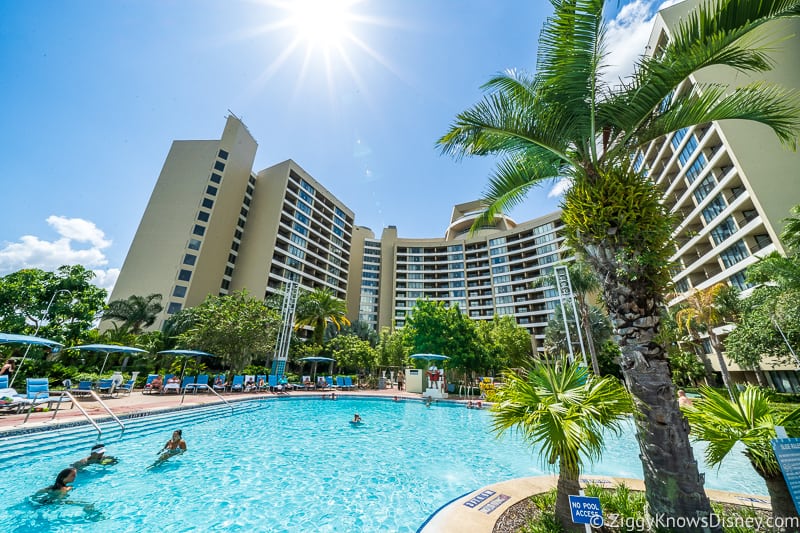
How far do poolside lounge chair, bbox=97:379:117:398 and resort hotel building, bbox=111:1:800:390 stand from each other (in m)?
19.2

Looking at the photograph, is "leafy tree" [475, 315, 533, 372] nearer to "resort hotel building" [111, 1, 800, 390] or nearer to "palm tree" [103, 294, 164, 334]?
"resort hotel building" [111, 1, 800, 390]

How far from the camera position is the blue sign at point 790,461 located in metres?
2.96

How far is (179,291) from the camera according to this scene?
3647 cm

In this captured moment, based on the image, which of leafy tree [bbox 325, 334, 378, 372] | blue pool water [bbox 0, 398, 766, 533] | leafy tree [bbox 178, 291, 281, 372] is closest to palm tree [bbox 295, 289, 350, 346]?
leafy tree [bbox 325, 334, 378, 372]

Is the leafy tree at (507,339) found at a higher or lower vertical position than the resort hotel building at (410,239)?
lower

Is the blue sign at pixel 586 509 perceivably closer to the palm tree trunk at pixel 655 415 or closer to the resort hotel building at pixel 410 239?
the palm tree trunk at pixel 655 415

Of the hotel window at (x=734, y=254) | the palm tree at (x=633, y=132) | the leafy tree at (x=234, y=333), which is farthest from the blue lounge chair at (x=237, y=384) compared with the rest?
the hotel window at (x=734, y=254)

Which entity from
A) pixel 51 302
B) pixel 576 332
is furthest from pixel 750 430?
pixel 51 302

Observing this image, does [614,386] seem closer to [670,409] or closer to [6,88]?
[670,409]

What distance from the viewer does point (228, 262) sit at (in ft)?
140

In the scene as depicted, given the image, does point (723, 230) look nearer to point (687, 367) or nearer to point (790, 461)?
point (687, 367)

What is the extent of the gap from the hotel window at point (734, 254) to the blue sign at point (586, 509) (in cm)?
3288

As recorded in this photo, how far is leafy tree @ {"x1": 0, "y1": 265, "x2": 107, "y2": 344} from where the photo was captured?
21219 millimetres

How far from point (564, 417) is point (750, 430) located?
6.67 ft
